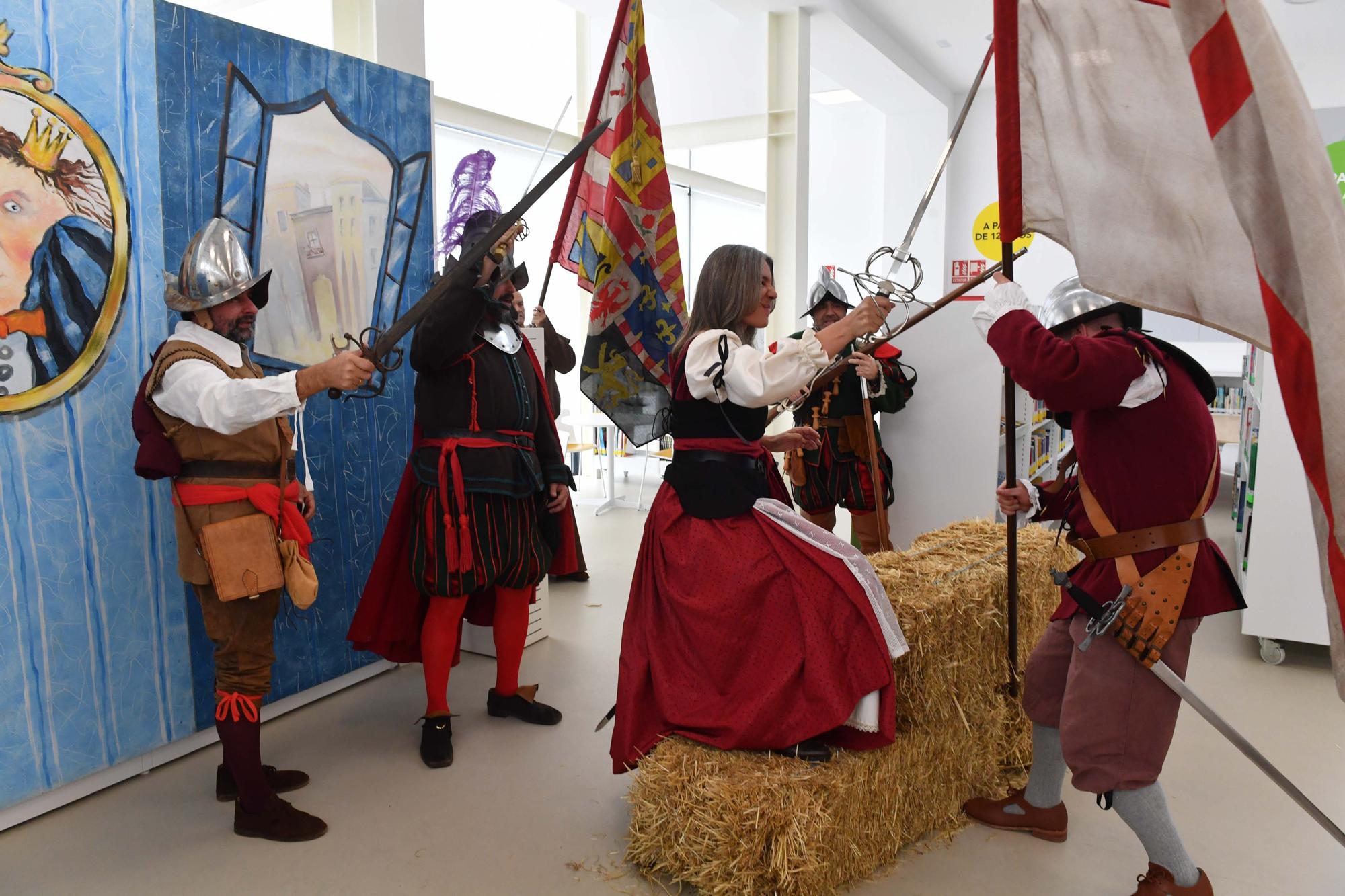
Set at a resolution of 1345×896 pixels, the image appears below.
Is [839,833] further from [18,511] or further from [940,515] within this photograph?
[940,515]

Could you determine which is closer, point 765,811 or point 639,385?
point 765,811

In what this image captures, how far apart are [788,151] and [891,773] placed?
19.1ft

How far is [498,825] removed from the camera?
8.04 ft

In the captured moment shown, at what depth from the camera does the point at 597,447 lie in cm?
743

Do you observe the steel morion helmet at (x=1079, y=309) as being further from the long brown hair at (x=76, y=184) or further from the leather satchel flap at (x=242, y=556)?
the long brown hair at (x=76, y=184)

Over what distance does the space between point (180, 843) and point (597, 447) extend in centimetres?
523

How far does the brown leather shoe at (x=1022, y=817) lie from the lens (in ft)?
7.84

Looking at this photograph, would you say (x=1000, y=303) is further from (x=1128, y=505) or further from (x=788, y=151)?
(x=788, y=151)

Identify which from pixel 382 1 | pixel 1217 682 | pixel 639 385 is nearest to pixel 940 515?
pixel 1217 682

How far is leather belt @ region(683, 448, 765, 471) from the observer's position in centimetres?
230

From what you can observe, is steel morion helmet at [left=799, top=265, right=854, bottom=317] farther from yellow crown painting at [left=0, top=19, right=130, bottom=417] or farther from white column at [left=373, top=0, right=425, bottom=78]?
yellow crown painting at [left=0, top=19, right=130, bottom=417]

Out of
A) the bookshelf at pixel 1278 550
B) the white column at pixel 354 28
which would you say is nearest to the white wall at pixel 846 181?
the bookshelf at pixel 1278 550

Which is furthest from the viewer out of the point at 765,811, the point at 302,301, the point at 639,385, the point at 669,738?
the point at 302,301

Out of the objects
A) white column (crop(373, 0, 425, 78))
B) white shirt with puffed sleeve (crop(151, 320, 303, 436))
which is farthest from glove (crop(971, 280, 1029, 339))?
white column (crop(373, 0, 425, 78))
